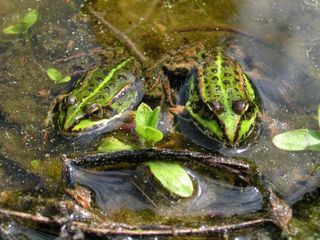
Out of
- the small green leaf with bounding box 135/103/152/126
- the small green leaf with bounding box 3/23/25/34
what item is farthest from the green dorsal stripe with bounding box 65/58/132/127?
the small green leaf with bounding box 3/23/25/34

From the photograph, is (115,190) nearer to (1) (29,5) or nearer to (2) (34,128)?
(2) (34,128)

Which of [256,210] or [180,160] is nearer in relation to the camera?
[256,210]

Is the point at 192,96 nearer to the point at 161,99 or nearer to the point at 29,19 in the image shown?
the point at 161,99

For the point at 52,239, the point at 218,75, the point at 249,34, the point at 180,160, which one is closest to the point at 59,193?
the point at 52,239

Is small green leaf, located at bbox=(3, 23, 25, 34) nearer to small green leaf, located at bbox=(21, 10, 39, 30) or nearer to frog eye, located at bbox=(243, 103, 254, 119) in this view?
small green leaf, located at bbox=(21, 10, 39, 30)

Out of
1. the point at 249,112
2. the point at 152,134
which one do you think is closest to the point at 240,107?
the point at 249,112

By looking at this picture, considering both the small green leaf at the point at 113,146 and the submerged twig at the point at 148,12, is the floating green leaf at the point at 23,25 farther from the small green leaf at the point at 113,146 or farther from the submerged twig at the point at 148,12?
the small green leaf at the point at 113,146

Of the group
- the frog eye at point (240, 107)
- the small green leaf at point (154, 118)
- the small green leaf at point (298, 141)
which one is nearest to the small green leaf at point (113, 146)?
the small green leaf at point (154, 118)
